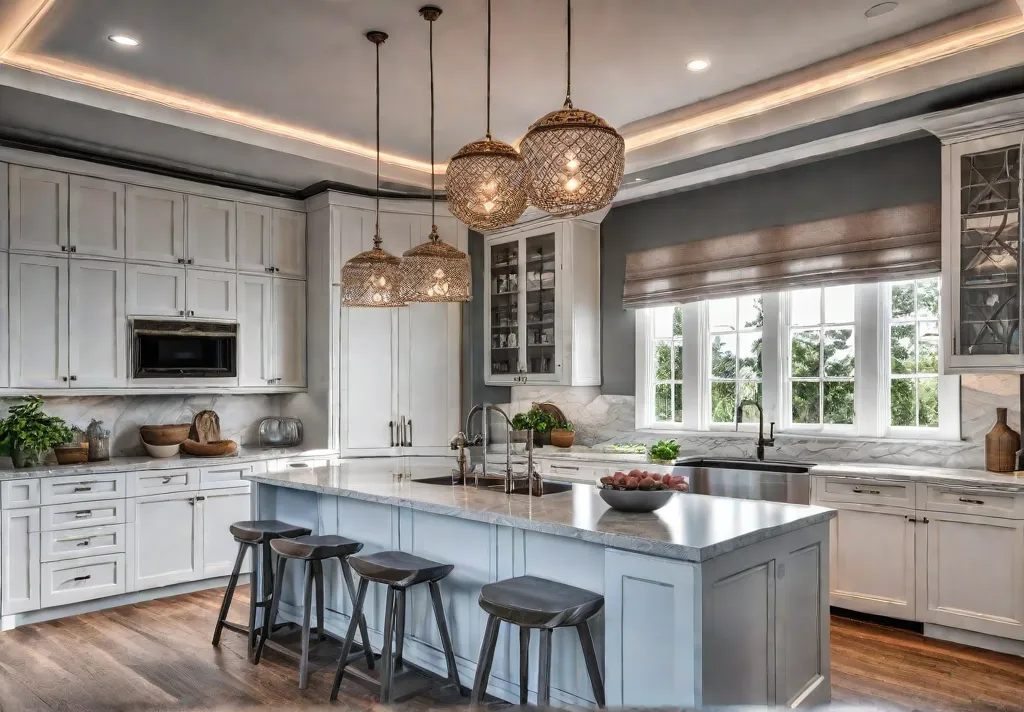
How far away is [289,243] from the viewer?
233 inches

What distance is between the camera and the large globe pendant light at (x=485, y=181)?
281cm

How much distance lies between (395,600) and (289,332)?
3.20 metres

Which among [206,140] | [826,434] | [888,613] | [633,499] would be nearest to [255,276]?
[206,140]

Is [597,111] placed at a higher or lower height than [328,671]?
higher

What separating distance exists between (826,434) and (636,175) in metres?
2.15

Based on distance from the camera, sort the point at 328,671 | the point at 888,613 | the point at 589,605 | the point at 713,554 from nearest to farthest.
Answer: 1. the point at 713,554
2. the point at 589,605
3. the point at 328,671
4. the point at 888,613

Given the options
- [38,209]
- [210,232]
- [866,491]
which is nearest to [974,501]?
[866,491]

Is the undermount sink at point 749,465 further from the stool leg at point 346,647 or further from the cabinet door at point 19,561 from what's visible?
the cabinet door at point 19,561

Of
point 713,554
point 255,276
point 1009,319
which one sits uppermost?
point 255,276

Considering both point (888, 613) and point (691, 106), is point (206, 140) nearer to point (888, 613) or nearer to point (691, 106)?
point (691, 106)

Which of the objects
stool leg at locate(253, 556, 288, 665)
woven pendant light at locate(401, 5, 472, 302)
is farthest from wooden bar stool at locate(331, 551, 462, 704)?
woven pendant light at locate(401, 5, 472, 302)

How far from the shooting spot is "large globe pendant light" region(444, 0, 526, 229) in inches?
111

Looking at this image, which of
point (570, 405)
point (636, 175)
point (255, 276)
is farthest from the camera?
point (570, 405)

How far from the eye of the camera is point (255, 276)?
18.6 feet
